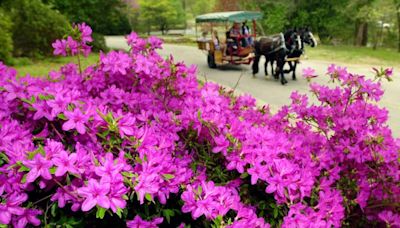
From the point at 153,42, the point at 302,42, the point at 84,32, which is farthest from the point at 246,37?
the point at 84,32

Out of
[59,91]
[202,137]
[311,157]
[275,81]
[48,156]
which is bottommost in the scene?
[275,81]

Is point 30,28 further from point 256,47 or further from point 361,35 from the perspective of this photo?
point 361,35

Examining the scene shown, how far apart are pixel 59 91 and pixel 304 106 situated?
1769mm

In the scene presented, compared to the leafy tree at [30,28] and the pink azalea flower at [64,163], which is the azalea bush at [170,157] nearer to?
the pink azalea flower at [64,163]

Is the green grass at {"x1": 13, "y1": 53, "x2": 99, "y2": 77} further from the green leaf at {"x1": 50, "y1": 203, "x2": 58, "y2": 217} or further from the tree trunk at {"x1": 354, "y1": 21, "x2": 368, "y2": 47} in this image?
the tree trunk at {"x1": 354, "y1": 21, "x2": 368, "y2": 47}

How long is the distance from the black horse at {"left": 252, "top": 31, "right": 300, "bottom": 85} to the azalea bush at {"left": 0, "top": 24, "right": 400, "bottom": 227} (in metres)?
9.30

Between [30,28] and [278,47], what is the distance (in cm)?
1294

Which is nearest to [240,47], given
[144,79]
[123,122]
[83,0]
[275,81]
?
[275,81]

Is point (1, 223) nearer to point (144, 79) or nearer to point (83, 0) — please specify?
point (144, 79)

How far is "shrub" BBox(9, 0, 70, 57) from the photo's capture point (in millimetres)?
18922

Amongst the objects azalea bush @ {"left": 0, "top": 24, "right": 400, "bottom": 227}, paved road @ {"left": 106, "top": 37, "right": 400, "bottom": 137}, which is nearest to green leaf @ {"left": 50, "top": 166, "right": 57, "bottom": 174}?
azalea bush @ {"left": 0, "top": 24, "right": 400, "bottom": 227}

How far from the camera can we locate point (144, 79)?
2.69 m

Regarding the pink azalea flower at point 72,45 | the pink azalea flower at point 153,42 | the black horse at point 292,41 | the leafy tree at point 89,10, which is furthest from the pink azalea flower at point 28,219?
the leafy tree at point 89,10

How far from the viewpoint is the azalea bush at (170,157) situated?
4.99 feet
